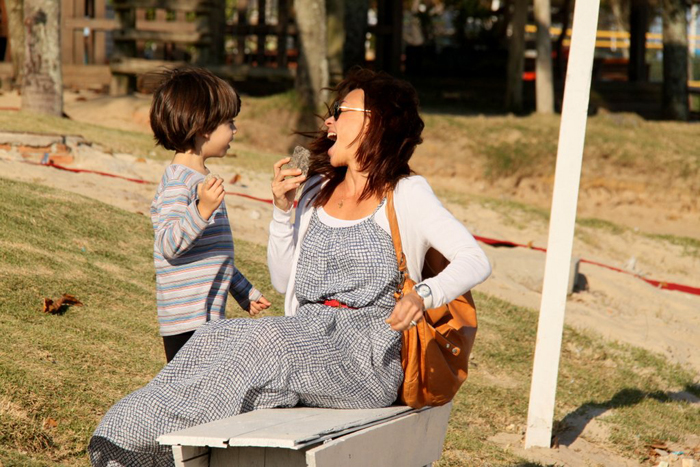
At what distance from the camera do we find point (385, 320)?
2.95 metres

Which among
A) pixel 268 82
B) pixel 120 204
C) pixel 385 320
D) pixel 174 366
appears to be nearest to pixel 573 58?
pixel 385 320

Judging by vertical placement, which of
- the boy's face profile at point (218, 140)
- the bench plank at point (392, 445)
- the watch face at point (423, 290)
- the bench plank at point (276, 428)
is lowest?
the bench plank at point (392, 445)

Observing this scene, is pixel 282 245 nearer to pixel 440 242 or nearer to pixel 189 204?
pixel 189 204

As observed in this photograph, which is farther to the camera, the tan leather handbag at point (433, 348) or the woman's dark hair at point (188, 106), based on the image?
the woman's dark hair at point (188, 106)

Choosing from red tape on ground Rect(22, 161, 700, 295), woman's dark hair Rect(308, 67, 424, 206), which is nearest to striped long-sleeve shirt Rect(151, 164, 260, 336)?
woman's dark hair Rect(308, 67, 424, 206)

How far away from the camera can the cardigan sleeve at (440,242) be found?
113 inches

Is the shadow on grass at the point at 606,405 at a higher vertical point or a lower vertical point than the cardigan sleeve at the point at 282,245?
lower

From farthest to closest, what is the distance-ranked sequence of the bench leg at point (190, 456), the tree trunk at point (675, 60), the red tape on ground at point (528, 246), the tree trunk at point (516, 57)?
the tree trunk at point (675, 60) → the tree trunk at point (516, 57) → the red tape on ground at point (528, 246) → the bench leg at point (190, 456)

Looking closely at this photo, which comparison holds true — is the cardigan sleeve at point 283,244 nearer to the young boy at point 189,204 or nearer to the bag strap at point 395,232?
the young boy at point 189,204

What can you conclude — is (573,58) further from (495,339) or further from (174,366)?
(174,366)

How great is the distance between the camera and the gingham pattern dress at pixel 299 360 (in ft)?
8.98

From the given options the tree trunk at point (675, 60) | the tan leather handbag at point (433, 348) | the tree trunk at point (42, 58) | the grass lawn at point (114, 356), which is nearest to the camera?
the tan leather handbag at point (433, 348)

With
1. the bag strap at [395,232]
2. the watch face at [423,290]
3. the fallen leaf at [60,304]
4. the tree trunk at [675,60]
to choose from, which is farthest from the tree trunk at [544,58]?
the watch face at [423,290]

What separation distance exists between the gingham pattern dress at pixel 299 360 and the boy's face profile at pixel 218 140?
546 mm
